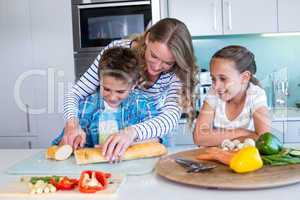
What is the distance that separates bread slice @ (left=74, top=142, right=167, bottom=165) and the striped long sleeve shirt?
6 cm

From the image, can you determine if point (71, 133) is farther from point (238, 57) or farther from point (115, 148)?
point (238, 57)

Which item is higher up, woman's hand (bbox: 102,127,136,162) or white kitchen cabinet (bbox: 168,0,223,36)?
white kitchen cabinet (bbox: 168,0,223,36)

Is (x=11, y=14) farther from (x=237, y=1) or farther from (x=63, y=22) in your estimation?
(x=237, y=1)

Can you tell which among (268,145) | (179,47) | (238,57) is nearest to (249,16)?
(238,57)

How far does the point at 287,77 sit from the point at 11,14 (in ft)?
6.24

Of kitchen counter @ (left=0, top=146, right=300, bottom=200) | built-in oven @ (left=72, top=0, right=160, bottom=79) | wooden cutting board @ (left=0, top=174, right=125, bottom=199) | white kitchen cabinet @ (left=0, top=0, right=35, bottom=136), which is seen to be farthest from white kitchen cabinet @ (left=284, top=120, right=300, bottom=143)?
wooden cutting board @ (left=0, top=174, right=125, bottom=199)

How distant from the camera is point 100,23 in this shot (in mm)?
2455

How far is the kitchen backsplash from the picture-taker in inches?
113

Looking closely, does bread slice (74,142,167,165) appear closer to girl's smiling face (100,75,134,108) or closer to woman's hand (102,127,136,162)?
woman's hand (102,127,136,162)

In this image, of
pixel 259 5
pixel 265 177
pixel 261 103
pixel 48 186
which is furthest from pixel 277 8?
pixel 48 186

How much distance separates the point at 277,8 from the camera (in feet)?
8.61

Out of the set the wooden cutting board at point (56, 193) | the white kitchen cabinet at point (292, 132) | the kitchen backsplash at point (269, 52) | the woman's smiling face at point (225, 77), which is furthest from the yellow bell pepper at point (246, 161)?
the kitchen backsplash at point (269, 52)

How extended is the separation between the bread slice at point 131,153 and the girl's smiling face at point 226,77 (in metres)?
0.42

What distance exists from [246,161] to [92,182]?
355 mm
